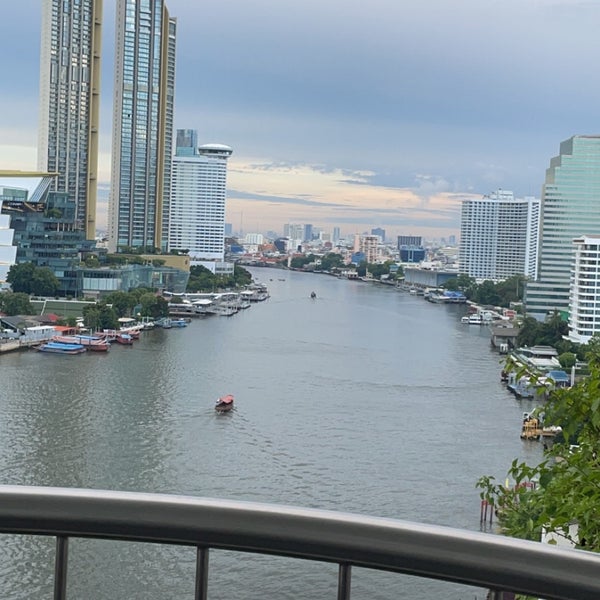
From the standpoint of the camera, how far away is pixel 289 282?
19.2 m

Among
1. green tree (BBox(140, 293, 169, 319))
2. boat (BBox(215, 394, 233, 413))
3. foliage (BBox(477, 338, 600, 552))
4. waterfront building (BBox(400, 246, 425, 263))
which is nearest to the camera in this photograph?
foliage (BBox(477, 338, 600, 552))

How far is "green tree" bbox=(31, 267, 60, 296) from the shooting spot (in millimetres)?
9758

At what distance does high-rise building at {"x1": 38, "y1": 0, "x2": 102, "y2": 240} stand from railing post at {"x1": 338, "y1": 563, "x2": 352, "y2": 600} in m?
11.8

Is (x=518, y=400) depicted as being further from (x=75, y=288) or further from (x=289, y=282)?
(x=289, y=282)

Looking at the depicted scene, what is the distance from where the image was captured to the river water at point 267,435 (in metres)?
0.29

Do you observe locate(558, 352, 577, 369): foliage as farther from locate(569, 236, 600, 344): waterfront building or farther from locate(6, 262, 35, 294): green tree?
locate(6, 262, 35, 294): green tree

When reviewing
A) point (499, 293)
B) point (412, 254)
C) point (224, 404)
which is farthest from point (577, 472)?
point (412, 254)

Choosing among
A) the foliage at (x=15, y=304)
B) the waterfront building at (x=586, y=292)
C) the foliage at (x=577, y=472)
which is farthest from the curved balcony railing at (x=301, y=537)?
the foliage at (x=15, y=304)

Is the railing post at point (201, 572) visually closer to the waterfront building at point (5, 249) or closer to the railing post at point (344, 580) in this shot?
the railing post at point (344, 580)

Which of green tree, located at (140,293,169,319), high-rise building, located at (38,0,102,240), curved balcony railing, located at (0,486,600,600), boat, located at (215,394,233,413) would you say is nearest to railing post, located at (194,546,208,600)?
curved balcony railing, located at (0,486,600,600)

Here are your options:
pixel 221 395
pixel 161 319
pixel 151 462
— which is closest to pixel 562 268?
pixel 161 319

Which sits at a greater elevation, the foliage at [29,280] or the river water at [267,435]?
the foliage at [29,280]

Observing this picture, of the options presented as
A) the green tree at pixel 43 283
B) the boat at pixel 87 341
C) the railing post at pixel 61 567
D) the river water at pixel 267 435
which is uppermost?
the railing post at pixel 61 567

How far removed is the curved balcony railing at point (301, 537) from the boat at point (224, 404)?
4.46m
